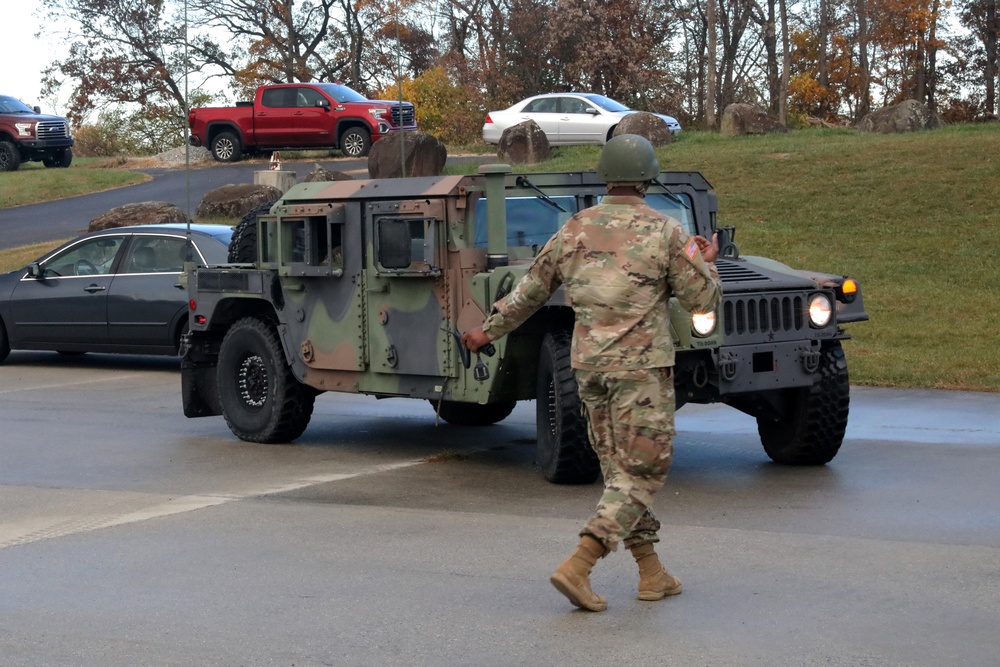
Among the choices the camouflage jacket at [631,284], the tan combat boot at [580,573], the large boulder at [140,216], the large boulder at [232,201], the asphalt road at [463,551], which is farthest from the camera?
the large boulder at [232,201]

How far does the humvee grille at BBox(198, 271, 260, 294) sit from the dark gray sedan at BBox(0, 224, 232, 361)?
3169mm

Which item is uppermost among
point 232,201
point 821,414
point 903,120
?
point 903,120

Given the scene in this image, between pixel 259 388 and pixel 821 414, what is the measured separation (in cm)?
410

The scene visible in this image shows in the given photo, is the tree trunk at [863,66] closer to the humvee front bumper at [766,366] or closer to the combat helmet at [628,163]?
the humvee front bumper at [766,366]

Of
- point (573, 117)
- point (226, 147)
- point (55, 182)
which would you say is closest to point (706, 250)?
point (573, 117)

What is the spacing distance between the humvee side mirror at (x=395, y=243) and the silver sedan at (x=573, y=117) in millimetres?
23347

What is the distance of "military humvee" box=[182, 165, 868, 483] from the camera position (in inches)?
335

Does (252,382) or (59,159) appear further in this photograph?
(59,159)

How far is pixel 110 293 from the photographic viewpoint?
1505 cm

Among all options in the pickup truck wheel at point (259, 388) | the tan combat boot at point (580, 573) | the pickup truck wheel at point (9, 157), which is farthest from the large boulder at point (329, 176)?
the pickup truck wheel at point (9, 157)

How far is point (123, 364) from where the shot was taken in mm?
16234

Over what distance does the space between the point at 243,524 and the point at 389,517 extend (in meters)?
0.75

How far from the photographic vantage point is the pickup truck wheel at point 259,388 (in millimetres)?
10578

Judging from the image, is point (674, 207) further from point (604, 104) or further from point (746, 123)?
point (746, 123)
